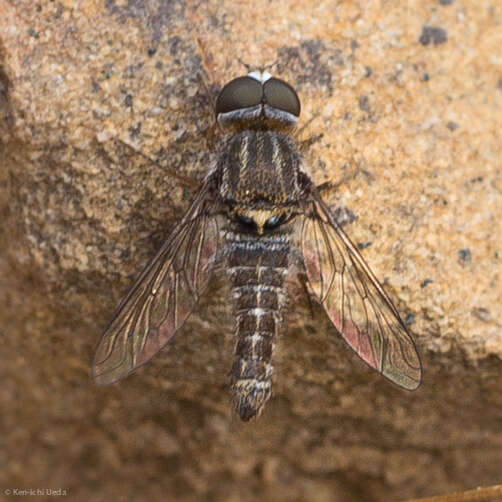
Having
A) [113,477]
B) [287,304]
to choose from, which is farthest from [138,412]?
[287,304]

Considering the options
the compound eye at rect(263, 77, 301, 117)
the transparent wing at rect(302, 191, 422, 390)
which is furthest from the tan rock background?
the compound eye at rect(263, 77, 301, 117)

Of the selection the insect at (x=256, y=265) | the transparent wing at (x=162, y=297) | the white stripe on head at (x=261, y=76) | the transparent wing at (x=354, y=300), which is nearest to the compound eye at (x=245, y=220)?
the insect at (x=256, y=265)

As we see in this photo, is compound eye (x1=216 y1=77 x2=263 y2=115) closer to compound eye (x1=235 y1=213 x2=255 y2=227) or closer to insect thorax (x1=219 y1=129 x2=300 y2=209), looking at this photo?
insect thorax (x1=219 y1=129 x2=300 y2=209)

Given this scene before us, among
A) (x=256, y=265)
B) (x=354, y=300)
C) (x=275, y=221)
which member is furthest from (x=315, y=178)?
(x=354, y=300)

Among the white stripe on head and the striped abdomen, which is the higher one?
the white stripe on head

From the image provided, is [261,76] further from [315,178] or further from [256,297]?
[256,297]

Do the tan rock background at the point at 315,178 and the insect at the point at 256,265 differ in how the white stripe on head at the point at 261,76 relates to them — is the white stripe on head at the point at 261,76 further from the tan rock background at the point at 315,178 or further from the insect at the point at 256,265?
the tan rock background at the point at 315,178
